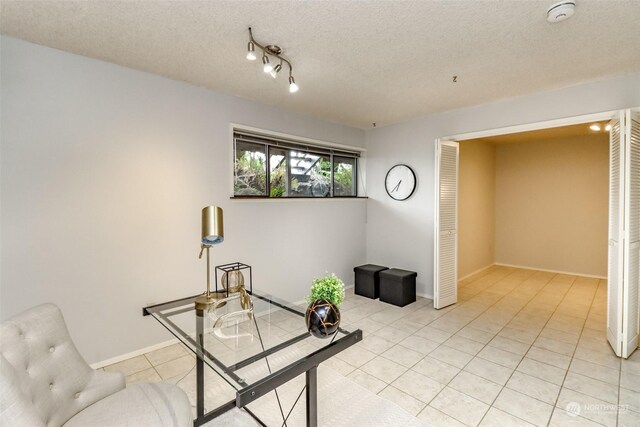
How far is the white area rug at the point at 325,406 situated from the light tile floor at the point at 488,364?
3.9 inches

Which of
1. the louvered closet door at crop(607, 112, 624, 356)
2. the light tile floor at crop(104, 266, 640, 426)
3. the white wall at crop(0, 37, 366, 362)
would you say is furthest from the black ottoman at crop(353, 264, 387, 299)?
the louvered closet door at crop(607, 112, 624, 356)

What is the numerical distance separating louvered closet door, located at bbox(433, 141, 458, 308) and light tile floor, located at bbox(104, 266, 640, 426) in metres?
0.25

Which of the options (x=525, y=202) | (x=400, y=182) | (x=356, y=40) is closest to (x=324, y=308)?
(x=356, y=40)

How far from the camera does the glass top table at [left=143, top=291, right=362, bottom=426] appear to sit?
4.38ft

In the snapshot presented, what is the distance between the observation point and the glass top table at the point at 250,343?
133 centimetres

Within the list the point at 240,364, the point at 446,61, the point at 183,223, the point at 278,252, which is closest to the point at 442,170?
the point at 446,61

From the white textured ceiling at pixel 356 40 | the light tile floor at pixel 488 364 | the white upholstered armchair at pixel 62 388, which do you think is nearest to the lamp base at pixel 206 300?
the white upholstered armchair at pixel 62 388

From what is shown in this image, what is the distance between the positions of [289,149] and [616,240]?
345cm

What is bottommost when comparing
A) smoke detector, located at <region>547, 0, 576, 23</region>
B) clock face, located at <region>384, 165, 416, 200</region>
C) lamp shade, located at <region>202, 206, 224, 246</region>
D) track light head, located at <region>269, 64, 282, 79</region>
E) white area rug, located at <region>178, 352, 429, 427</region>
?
white area rug, located at <region>178, 352, 429, 427</region>

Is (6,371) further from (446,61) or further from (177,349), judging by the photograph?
(446,61)

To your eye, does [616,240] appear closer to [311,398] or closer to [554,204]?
[311,398]

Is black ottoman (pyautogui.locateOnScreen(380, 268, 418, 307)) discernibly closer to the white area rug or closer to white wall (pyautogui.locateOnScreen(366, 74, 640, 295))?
white wall (pyautogui.locateOnScreen(366, 74, 640, 295))

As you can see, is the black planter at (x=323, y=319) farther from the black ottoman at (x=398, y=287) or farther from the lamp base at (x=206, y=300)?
the black ottoman at (x=398, y=287)

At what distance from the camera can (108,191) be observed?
8.32 ft
